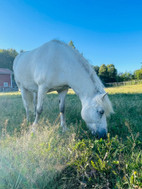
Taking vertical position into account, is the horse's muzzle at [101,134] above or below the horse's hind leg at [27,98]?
below

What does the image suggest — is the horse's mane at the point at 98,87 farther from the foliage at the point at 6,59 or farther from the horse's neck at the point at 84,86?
the foliage at the point at 6,59

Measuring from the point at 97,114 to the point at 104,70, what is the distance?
4034cm

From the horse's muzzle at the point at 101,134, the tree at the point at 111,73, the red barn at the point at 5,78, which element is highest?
the tree at the point at 111,73

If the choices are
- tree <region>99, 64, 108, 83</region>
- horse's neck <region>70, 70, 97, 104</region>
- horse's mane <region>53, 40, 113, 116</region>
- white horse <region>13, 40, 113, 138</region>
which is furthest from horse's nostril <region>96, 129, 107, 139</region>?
tree <region>99, 64, 108, 83</region>

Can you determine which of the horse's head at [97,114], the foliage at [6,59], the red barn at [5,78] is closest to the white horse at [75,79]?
the horse's head at [97,114]

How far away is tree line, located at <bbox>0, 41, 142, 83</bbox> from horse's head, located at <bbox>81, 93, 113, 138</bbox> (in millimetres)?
31332

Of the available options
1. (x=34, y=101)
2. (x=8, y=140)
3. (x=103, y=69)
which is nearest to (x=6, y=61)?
(x=103, y=69)

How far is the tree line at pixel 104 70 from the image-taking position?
34469mm

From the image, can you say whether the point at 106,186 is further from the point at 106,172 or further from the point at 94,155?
the point at 94,155

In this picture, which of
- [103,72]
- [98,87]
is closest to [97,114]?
[98,87]

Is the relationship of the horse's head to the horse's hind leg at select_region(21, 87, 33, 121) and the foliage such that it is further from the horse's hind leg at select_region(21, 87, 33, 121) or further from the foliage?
the foliage

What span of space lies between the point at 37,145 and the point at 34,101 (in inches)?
104

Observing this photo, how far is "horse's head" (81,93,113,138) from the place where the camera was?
6.57 feet

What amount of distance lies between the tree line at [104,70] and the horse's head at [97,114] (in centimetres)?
3133
